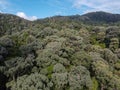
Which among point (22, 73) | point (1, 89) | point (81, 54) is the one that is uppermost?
point (81, 54)

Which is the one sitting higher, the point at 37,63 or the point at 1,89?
the point at 37,63

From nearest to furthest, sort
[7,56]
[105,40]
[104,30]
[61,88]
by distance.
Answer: [61,88]
[7,56]
[105,40]
[104,30]

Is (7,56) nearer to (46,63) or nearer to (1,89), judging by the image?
(1,89)

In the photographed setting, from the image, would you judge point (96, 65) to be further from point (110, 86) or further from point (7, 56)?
point (7, 56)

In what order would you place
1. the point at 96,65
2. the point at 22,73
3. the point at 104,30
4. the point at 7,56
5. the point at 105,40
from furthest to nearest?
the point at 104,30 < the point at 105,40 < the point at 7,56 < the point at 96,65 < the point at 22,73

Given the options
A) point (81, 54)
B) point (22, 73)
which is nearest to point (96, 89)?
point (81, 54)

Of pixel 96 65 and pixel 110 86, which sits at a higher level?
pixel 96 65

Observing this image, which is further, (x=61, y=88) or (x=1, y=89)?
(x=1, y=89)

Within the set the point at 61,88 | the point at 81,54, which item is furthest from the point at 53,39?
the point at 61,88

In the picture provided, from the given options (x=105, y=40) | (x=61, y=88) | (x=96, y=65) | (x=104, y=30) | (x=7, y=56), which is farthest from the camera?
(x=104, y=30)
